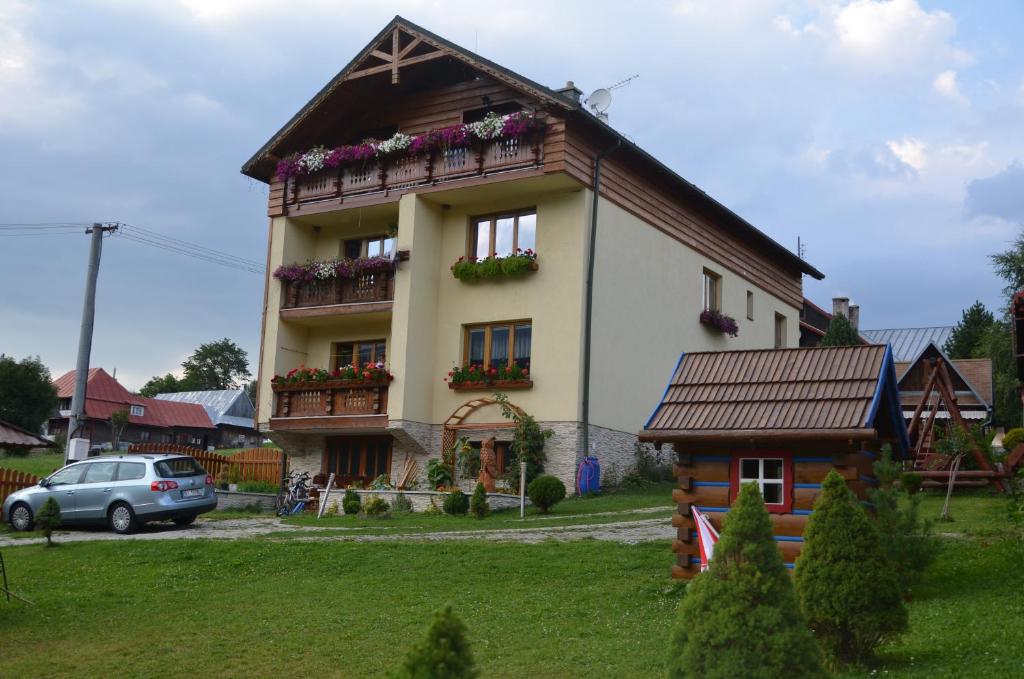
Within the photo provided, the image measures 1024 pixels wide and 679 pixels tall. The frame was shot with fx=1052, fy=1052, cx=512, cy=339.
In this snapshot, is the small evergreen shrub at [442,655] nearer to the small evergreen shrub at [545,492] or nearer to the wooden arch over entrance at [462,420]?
the small evergreen shrub at [545,492]

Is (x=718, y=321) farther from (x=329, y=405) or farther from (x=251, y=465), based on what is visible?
(x=251, y=465)

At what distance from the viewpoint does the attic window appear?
27484mm

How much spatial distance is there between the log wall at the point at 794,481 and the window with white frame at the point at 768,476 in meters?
0.19

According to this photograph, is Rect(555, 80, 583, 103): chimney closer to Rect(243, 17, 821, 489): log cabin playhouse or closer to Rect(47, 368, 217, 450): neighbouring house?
Rect(243, 17, 821, 489): log cabin playhouse

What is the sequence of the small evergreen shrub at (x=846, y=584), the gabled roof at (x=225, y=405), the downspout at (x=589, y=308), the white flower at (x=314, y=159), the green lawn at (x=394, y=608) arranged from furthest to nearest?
1. the gabled roof at (x=225, y=405)
2. the white flower at (x=314, y=159)
3. the downspout at (x=589, y=308)
4. the green lawn at (x=394, y=608)
5. the small evergreen shrub at (x=846, y=584)

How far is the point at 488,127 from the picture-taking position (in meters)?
26.3

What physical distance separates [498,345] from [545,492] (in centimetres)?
645

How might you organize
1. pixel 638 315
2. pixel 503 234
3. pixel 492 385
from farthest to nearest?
pixel 638 315
pixel 503 234
pixel 492 385

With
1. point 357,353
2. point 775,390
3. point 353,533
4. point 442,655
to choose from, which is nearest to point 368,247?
point 357,353

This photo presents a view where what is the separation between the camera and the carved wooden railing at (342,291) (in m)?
28.1

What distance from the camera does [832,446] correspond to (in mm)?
12773

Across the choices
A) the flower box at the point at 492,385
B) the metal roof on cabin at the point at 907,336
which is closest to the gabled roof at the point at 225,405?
the metal roof on cabin at the point at 907,336

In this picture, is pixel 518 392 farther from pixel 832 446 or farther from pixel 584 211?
pixel 832 446

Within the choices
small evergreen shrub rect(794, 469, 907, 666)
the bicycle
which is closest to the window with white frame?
small evergreen shrub rect(794, 469, 907, 666)
